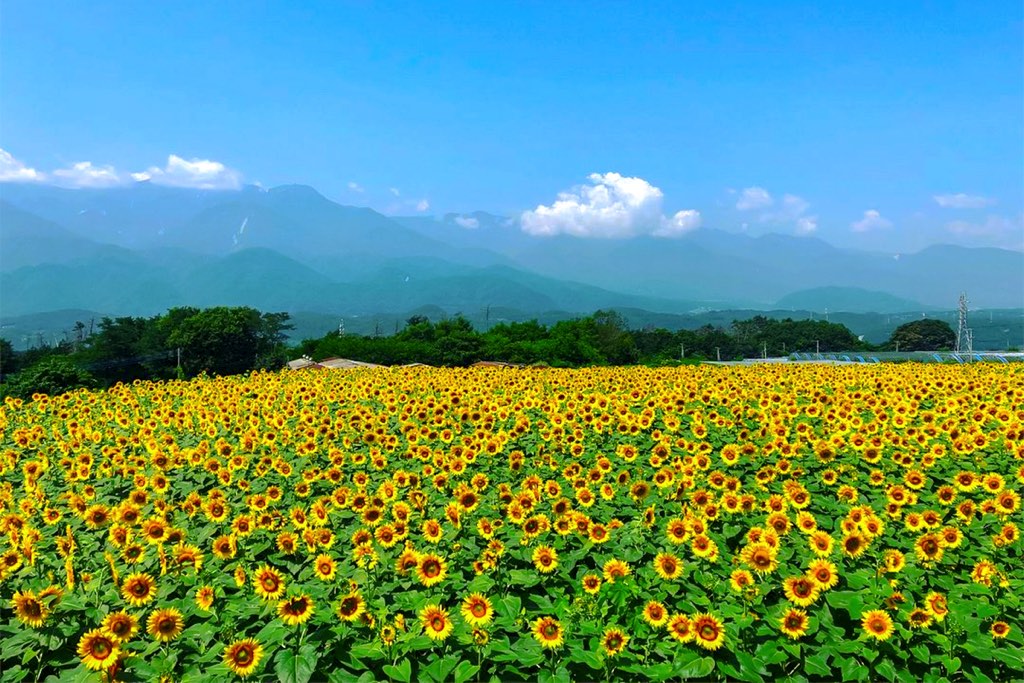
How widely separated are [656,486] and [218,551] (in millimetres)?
3662

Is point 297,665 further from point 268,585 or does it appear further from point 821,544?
point 821,544

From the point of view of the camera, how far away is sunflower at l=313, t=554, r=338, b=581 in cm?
416

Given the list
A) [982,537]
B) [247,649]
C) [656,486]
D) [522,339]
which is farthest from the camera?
[522,339]

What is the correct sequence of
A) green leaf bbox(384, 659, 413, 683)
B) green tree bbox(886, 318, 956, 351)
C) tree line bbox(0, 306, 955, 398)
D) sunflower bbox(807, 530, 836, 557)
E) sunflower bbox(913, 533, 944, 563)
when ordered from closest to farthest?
1. green leaf bbox(384, 659, 413, 683)
2. sunflower bbox(807, 530, 836, 557)
3. sunflower bbox(913, 533, 944, 563)
4. tree line bbox(0, 306, 955, 398)
5. green tree bbox(886, 318, 956, 351)

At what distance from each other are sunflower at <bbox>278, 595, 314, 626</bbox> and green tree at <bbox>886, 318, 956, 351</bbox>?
143853 millimetres

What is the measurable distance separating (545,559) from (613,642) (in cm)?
98

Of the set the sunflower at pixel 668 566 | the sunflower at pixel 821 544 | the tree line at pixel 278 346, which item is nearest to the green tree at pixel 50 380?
the sunflower at pixel 668 566

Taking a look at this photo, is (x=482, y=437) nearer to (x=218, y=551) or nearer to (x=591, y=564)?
(x=591, y=564)

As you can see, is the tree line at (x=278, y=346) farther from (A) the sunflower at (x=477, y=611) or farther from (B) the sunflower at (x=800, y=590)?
(A) the sunflower at (x=477, y=611)

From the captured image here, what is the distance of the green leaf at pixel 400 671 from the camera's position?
3.52 metres

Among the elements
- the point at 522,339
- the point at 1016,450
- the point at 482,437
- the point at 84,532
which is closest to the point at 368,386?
the point at 482,437

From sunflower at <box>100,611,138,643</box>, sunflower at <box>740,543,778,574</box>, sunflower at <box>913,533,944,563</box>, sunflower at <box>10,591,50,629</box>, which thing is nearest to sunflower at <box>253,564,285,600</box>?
sunflower at <box>100,611,138,643</box>

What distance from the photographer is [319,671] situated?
373cm

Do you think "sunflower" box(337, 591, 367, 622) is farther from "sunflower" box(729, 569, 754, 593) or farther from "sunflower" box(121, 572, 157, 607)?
"sunflower" box(729, 569, 754, 593)
